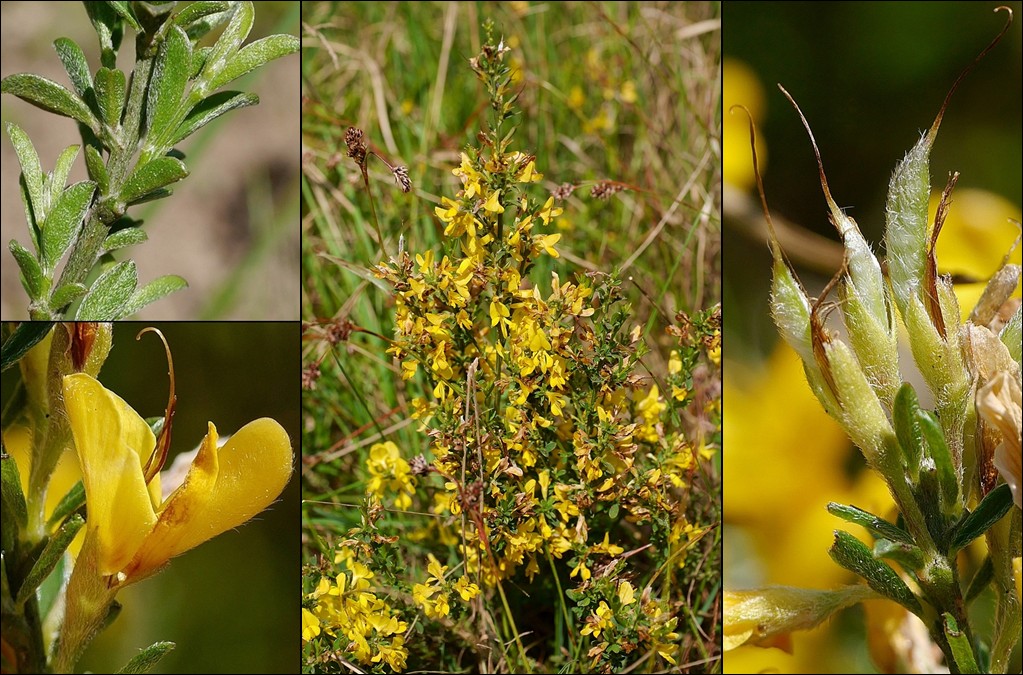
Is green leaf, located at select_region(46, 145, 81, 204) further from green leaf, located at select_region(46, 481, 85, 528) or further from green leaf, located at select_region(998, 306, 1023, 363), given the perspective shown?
green leaf, located at select_region(998, 306, 1023, 363)

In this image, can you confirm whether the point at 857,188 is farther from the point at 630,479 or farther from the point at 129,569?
the point at 129,569

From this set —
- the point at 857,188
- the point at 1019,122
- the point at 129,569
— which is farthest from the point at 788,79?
the point at 129,569

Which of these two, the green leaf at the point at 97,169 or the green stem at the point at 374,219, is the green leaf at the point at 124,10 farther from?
the green stem at the point at 374,219

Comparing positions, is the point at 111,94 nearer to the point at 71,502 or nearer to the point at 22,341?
the point at 22,341

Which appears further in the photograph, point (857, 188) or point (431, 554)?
point (857, 188)

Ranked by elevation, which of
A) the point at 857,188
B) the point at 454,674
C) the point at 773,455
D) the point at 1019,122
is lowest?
the point at 454,674

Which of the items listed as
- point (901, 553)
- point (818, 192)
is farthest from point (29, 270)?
point (818, 192)
